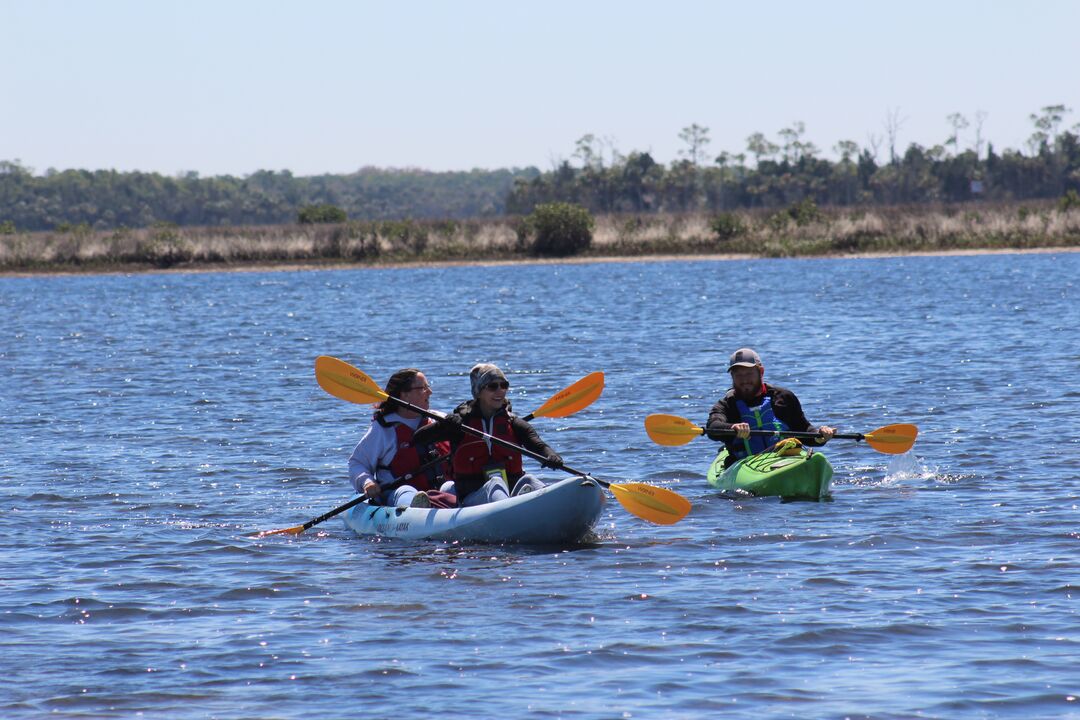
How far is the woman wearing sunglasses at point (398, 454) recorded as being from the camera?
1006cm

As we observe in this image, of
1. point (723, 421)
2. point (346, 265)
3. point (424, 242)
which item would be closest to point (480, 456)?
point (723, 421)

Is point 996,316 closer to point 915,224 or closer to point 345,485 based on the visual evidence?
point 345,485

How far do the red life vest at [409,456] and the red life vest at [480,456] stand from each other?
0.22 metres

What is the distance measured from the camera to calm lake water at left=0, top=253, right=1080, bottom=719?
6.60 metres

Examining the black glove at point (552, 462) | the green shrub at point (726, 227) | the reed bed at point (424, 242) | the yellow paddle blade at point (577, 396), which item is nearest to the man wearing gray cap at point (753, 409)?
the yellow paddle blade at point (577, 396)

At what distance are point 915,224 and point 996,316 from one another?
29082 mm

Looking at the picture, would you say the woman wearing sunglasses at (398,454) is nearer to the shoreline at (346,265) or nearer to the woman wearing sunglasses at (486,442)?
the woman wearing sunglasses at (486,442)

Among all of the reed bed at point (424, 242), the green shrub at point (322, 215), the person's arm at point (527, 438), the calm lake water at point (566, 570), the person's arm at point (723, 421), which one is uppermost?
the green shrub at point (322, 215)

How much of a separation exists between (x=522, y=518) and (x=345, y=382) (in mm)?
2408

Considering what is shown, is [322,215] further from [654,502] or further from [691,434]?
[654,502]

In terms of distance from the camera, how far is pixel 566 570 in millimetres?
8984

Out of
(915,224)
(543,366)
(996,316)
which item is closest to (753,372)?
(543,366)

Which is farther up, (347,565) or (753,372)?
(753,372)

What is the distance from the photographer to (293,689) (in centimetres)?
669
